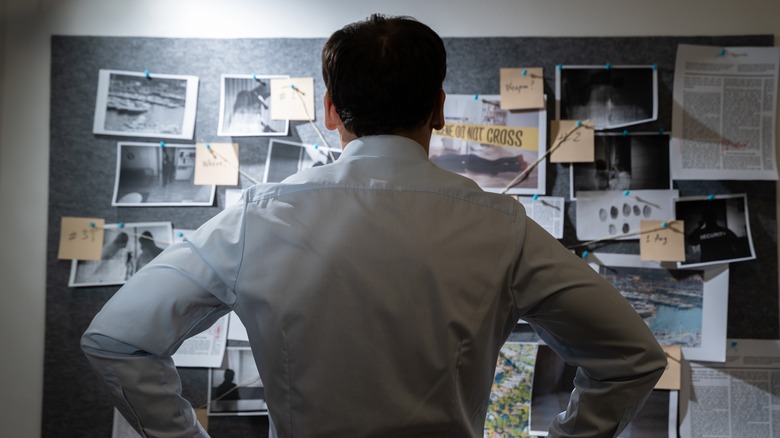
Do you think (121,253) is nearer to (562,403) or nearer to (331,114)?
(331,114)

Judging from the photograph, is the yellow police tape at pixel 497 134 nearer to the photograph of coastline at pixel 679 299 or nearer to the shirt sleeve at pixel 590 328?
the photograph of coastline at pixel 679 299

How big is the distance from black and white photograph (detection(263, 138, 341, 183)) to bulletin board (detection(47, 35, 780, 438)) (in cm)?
2

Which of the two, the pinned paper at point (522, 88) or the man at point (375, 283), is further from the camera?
the pinned paper at point (522, 88)

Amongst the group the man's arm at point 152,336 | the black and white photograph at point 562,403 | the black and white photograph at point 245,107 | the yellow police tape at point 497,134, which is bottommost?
the black and white photograph at point 562,403

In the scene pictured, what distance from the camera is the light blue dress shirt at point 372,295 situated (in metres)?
0.62

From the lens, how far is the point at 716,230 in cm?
110

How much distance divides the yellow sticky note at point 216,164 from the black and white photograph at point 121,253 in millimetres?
112

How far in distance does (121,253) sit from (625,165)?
92cm

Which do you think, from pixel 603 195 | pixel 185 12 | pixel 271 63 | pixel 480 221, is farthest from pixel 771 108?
pixel 185 12

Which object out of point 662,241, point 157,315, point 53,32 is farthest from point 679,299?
point 53,32

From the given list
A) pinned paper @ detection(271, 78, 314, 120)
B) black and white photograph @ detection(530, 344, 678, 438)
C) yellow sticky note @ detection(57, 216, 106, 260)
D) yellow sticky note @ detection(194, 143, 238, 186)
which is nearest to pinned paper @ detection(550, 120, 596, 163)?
black and white photograph @ detection(530, 344, 678, 438)

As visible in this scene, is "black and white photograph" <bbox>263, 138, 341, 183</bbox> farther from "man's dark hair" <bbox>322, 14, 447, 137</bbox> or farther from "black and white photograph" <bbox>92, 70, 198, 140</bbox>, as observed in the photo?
"man's dark hair" <bbox>322, 14, 447, 137</bbox>

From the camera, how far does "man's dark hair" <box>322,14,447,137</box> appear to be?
636 millimetres

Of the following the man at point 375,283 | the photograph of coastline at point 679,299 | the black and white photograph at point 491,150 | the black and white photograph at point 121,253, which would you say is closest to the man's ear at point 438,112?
the man at point 375,283
